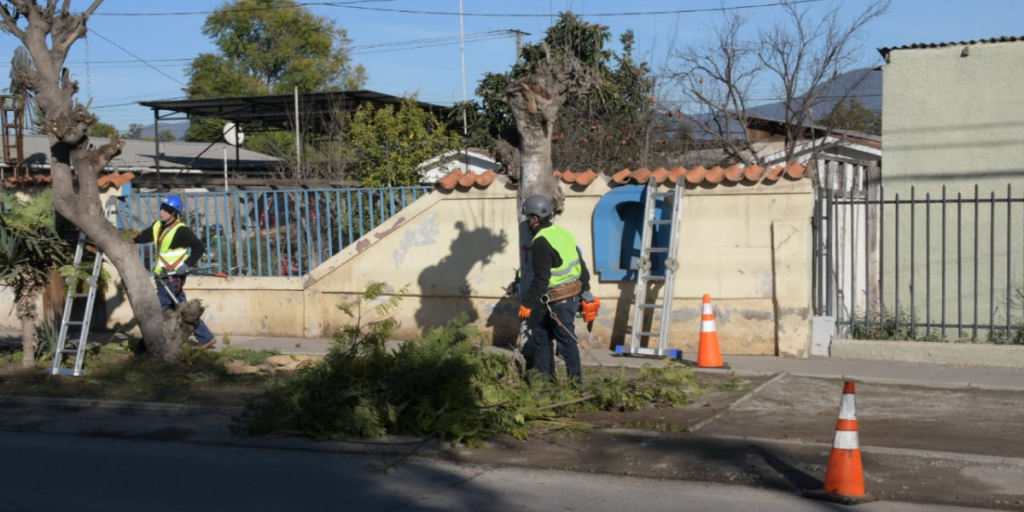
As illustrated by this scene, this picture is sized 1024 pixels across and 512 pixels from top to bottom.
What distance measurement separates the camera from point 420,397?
25.2 feet

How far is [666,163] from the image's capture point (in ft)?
60.1

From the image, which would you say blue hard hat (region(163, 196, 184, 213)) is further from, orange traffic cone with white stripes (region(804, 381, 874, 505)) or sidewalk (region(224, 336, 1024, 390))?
orange traffic cone with white stripes (region(804, 381, 874, 505))

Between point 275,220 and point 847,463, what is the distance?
8669 mm

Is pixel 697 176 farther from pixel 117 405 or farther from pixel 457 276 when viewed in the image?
pixel 117 405

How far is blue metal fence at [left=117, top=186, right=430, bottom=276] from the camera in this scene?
497 inches

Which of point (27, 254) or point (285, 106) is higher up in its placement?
point (285, 106)

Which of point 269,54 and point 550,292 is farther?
point 269,54

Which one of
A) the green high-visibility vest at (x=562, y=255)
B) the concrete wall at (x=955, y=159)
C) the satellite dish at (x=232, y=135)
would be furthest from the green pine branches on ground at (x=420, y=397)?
the satellite dish at (x=232, y=135)

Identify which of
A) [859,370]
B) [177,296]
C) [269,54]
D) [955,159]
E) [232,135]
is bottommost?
[859,370]

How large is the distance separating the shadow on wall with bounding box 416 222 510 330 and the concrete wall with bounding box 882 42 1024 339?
5.53m

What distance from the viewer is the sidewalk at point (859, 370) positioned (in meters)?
9.45

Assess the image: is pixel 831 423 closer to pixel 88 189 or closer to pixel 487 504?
pixel 487 504

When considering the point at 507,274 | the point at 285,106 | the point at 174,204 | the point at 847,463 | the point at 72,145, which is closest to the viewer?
the point at 847,463

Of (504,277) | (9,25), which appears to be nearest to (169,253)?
(9,25)
